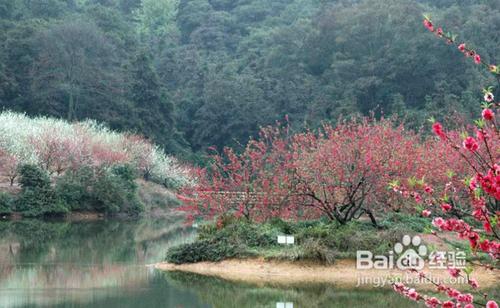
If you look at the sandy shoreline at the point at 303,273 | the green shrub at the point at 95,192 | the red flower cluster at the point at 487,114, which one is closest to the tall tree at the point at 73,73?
the green shrub at the point at 95,192

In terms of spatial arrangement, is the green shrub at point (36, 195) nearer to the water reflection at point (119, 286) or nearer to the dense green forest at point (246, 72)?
the water reflection at point (119, 286)

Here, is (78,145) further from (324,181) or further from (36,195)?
(324,181)

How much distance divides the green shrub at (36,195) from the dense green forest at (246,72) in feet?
46.8

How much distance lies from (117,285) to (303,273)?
379cm

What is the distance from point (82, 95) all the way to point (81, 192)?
581 inches

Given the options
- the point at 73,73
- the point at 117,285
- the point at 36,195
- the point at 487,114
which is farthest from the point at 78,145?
the point at 487,114

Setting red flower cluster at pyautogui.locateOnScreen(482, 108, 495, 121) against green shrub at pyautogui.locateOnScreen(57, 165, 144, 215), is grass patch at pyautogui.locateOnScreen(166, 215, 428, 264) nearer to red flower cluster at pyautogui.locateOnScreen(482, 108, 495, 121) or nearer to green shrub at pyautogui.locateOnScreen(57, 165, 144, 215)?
red flower cluster at pyautogui.locateOnScreen(482, 108, 495, 121)

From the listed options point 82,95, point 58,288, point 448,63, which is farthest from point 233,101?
point 58,288

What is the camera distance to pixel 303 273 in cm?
1578

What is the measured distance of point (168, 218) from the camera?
1384 inches

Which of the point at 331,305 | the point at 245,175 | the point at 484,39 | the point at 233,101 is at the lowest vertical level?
the point at 331,305

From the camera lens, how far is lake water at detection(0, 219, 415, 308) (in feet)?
Answer: 42.3

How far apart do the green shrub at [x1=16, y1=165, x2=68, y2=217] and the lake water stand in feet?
23.6

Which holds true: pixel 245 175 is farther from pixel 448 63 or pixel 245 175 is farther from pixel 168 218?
pixel 448 63
